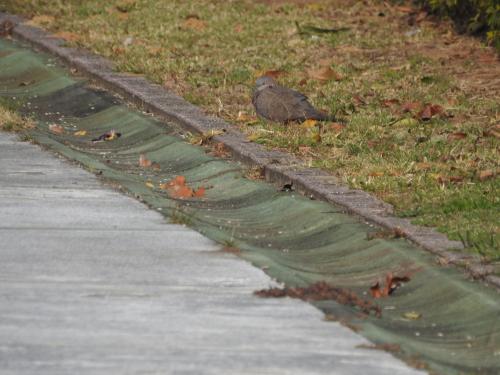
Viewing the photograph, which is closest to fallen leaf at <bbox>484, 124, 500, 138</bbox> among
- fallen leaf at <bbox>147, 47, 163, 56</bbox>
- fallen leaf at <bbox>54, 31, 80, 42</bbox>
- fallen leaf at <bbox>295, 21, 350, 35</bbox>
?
fallen leaf at <bbox>147, 47, 163, 56</bbox>

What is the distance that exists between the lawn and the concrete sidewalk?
1.18 m

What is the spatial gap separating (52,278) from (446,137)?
368cm

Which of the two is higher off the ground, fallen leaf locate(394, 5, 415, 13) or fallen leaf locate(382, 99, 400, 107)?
fallen leaf locate(394, 5, 415, 13)

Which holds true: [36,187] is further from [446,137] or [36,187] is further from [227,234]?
[446,137]

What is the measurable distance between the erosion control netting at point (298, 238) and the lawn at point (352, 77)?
13.2 inches

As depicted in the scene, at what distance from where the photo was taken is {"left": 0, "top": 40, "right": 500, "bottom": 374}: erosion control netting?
17.6 ft

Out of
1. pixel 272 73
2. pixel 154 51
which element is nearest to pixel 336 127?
pixel 272 73

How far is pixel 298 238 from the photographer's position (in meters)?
6.96

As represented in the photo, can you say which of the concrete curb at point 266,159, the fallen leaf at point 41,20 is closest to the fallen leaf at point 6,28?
the fallen leaf at point 41,20

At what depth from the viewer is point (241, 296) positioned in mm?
5562

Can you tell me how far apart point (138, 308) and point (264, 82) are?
4.84 meters

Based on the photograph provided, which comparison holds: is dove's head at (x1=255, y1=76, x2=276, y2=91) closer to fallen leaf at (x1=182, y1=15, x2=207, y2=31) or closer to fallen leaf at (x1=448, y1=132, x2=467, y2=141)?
fallen leaf at (x1=448, y1=132, x2=467, y2=141)

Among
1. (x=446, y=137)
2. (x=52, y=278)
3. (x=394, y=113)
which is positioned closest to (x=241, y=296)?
(x=52, y=278)

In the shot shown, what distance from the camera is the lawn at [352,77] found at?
750cm
